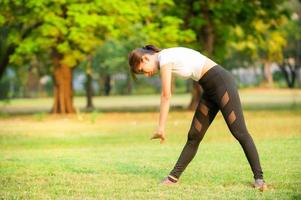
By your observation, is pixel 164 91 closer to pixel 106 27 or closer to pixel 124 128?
pixel 124 128

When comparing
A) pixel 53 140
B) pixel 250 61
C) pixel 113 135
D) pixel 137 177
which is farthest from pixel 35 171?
pixel 250 61

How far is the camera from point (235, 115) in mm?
8078

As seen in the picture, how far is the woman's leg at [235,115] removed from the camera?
804 cm

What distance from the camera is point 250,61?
78750 mm

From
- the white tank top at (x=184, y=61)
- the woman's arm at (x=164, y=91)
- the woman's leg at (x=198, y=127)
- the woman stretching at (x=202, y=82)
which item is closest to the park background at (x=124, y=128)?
the woman's leg at (x=198, y=127)

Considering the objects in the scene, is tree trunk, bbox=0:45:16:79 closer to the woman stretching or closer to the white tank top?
the woman stretching

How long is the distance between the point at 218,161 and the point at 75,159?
8.02 ft

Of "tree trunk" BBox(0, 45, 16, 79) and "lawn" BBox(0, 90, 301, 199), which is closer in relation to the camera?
"lawn" BBox(0, 90, 301, 199)

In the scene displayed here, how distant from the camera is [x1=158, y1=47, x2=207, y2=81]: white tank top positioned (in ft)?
25.7

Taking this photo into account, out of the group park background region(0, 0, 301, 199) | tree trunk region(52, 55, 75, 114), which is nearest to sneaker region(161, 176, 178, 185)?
park background region(0, 0, 301, 199)

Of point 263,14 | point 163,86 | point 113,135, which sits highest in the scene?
point 263,14

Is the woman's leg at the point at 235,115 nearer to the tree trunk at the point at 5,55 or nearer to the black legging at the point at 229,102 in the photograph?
the black legging at the point at 229,102

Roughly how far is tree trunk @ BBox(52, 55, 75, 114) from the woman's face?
24.7 metres

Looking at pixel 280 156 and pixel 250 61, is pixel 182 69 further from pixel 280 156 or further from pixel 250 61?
pixel 250 61
